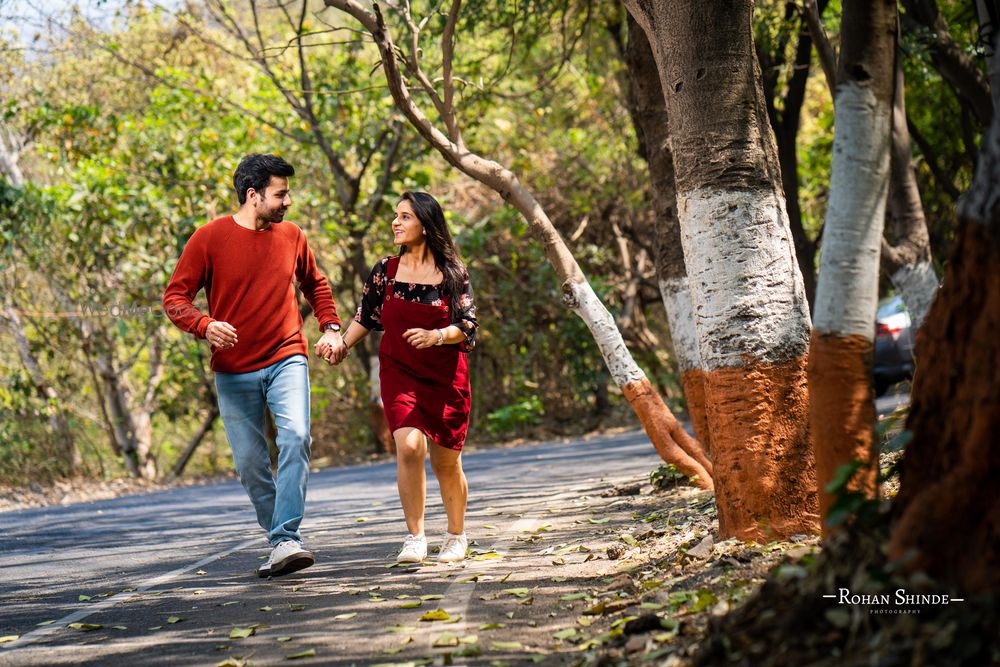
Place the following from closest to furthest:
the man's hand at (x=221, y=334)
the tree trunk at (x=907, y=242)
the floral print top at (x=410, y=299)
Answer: the man's hand at (x=221, y=334)
the floral print top at (x=410, y=299)
the tree trunk at (x=907, y=242)

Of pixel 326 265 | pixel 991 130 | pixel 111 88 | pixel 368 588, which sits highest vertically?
pixel 111 88

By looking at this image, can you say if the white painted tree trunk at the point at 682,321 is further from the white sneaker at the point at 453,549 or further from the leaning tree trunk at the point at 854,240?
the leaning tree trunk at the point at 854,240

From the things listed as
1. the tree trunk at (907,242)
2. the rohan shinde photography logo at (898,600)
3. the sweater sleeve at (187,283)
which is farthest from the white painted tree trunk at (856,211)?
the tree trunk at (907,242)

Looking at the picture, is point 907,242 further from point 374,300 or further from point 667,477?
point 374,300

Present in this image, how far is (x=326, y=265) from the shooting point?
23547 mm

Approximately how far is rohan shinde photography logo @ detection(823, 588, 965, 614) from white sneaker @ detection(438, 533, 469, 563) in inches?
144

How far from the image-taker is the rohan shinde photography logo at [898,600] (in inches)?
139

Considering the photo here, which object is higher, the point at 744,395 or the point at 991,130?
the point at 991,130

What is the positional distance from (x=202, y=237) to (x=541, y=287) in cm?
1504

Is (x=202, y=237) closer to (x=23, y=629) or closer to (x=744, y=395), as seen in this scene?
(x=23, y=629)

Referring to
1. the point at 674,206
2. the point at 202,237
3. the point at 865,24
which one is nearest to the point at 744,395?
the point at 865,24

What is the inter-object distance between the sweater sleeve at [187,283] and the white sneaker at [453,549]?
6.16 feet

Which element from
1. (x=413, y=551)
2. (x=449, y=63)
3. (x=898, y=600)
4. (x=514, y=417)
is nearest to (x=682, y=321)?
(x=449, y=63)

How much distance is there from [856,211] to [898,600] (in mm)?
1748
